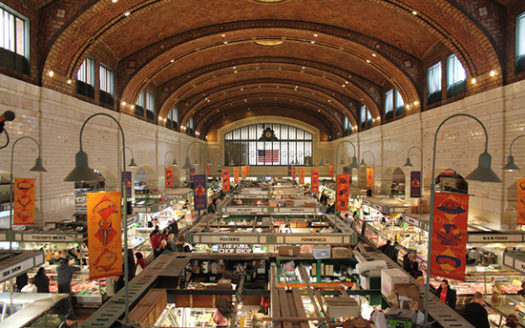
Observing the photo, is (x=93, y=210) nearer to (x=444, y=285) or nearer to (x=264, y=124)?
(x=444, y=285)

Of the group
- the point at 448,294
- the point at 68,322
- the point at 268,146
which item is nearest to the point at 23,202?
the point at 68,322

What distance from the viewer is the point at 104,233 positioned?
4.92 metres

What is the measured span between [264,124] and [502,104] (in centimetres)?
2886

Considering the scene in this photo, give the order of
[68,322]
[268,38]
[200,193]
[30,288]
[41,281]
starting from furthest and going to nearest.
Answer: [268,38] < [200,193] < [41,281] < [30,288] < [68,322]

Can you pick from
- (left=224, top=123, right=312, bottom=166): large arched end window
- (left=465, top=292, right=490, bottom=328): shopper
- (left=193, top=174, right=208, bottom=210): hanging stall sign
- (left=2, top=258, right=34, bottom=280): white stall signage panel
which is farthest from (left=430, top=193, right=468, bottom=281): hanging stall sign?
(left=224, top=123, right=312, bottom=166): large arched end window

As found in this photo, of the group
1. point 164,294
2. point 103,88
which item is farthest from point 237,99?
point 164,294

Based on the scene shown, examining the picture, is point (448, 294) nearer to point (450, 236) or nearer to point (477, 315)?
point (477, 315)

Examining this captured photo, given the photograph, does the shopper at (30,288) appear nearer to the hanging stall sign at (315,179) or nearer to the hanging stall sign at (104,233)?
the hanging stall sign at (104,233)

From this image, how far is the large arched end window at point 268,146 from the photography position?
37906 mm

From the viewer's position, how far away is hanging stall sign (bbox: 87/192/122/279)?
4828mm

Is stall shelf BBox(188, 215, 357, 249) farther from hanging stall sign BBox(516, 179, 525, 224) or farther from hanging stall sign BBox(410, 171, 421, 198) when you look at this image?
hanging stall sign BBox(410, 171, 421, 198)

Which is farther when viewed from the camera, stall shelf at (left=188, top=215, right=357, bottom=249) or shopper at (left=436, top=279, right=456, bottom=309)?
stall shelf at (left=188, top=215, right=357, bottom=249)

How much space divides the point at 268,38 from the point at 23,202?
502 inches

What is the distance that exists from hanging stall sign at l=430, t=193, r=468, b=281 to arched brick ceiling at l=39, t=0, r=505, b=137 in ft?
27.9
